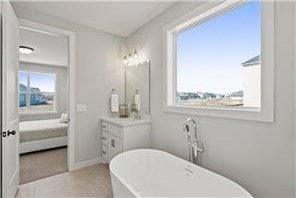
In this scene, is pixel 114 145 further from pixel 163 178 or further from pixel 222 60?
pixel 222 60

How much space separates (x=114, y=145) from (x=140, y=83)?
1.11m

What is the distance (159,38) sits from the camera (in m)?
2.44

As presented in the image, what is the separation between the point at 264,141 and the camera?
1.35 m

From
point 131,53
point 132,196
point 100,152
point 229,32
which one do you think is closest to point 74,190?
point 100,152

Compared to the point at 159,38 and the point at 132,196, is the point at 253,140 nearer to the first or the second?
the point at 132,196

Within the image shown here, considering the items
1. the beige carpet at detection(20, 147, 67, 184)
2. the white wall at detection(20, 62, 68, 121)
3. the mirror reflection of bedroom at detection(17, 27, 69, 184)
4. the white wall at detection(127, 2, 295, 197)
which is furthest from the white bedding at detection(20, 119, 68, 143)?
the white wall at detection(127, 2, 295, 197)

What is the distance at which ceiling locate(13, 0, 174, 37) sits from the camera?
217cm

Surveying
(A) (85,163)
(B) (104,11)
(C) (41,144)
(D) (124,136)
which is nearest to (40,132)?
(C) (41,144)

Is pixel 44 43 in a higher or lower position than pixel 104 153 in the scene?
higher

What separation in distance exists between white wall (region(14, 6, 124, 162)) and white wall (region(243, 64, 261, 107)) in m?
2.21

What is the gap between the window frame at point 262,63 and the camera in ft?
4.27

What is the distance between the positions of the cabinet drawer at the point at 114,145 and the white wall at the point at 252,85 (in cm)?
171

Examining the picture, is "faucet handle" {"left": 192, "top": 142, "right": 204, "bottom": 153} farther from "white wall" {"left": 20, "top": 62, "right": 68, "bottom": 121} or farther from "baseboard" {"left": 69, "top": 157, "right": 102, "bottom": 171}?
"white wall" {"left": 20, "top": 62, "right": 68, "bottom": 121}

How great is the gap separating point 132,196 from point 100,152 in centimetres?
198
